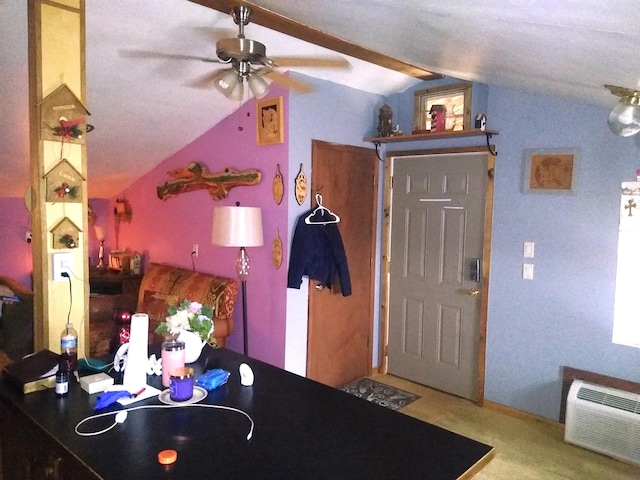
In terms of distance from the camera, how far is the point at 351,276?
161 inches

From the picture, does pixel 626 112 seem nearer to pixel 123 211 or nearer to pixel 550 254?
pixel 550 254

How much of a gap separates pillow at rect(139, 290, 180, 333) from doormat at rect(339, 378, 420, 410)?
158 cm

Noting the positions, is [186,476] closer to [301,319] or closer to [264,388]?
[264,388]

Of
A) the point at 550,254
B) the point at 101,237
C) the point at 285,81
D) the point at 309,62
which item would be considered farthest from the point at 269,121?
the point at 101,237

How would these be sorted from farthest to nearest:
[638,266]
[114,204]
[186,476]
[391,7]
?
1. [114,204]
2. [638,266]
3. [391,7]
4. [186,476]

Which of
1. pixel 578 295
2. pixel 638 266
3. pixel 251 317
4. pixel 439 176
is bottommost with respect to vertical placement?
pixel 251 317

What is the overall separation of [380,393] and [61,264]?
268cm

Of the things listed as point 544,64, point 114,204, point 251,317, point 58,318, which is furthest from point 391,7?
point 114,204

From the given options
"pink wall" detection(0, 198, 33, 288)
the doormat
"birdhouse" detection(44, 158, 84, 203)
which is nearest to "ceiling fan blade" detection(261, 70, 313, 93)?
"birdhouse" detection(44, 158, 84, 203)

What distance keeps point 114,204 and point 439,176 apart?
3515 millimetres

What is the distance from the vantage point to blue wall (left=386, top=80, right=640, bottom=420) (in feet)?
10.3

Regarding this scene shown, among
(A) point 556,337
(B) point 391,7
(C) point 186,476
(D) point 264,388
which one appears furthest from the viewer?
(A) point 556,337

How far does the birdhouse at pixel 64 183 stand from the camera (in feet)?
6.79

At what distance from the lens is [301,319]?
3.72 meters
